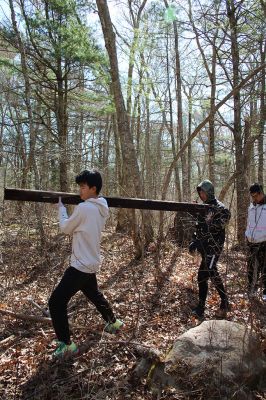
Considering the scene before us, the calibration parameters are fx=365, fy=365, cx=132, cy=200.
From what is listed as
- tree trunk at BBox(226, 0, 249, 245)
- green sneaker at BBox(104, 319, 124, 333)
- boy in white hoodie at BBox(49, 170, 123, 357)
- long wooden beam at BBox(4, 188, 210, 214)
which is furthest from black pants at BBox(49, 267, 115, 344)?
tree trunk at BBox(226, 0, 249, 245)

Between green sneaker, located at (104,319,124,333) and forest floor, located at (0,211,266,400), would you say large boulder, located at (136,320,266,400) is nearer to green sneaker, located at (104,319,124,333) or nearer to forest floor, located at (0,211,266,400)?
forest floor, located at (0,211,266,400)

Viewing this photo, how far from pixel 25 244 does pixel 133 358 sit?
5329 mm

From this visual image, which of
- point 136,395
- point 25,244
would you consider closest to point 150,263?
point 25,244

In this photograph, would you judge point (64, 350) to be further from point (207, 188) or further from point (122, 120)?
point (122, 120)

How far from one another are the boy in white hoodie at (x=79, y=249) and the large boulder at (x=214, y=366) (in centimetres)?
107

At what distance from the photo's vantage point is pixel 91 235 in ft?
13.3

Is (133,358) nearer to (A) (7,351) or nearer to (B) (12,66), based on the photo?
(A) (7,351)

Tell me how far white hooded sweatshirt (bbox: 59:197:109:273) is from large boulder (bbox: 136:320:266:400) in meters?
1.29

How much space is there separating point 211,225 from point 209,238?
0.19 metres

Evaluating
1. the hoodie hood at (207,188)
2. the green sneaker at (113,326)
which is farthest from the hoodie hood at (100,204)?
the hoodie hood at (207,188)

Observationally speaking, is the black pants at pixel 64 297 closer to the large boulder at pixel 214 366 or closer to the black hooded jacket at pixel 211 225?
the large boulder at pixel 214 366

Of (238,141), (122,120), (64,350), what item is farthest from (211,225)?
(238,141)

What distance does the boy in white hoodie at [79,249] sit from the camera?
394 cm

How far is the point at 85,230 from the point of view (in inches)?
158
